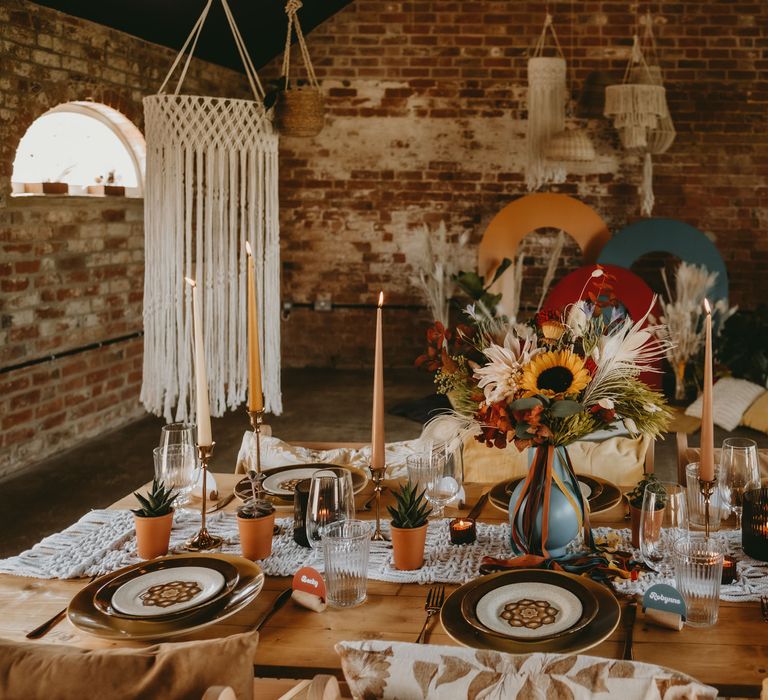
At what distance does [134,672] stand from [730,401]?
463cm

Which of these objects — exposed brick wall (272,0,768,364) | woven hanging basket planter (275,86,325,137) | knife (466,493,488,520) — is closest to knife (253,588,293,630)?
knife (466,493,488,520)

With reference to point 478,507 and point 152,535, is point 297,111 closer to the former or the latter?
point 478,507

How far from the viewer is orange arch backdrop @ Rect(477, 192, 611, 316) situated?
578 cm

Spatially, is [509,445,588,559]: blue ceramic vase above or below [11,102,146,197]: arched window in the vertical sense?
below

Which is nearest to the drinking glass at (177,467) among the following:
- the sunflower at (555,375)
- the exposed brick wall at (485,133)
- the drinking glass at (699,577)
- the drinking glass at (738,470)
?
the sunflower at (555,375)

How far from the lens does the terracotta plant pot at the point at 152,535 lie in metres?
1.69

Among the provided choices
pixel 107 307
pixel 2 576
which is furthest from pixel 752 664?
pixel 107 307

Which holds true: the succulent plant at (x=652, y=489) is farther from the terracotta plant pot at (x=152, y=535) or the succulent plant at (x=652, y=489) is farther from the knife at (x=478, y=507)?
the terracotta plant pot at (x=152, y=535)

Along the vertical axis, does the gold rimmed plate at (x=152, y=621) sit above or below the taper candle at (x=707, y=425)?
below

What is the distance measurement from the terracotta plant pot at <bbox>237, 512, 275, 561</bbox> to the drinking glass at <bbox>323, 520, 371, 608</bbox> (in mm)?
230

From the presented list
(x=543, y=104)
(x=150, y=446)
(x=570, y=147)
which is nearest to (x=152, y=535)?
(x=150, y=446)

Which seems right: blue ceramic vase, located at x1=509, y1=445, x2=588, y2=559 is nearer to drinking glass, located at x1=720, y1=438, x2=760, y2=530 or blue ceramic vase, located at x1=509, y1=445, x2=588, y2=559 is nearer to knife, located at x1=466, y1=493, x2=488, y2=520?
knife, located at x1=466, y1=493, x2=488, y2=520

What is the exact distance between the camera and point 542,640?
4.30ft

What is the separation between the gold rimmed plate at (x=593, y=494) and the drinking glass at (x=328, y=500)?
17.3 inches
